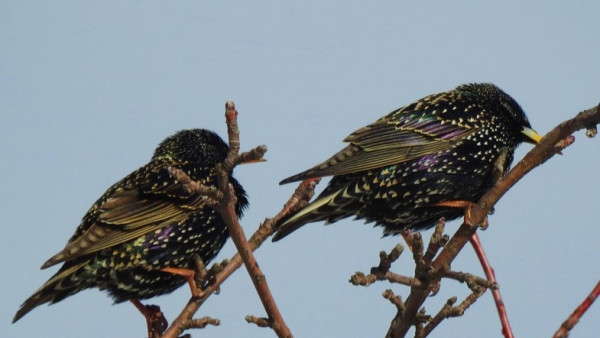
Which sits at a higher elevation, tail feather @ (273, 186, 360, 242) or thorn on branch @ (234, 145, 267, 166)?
tail feather @ (273, 186, 360, 242)

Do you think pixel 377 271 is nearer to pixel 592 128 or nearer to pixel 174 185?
pixel 592 128

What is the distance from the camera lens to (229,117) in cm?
278

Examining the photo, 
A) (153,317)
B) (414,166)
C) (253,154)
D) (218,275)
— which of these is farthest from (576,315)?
(153,317)

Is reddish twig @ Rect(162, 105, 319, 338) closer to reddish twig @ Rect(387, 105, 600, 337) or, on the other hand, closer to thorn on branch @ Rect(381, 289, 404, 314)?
thorn on branch @ Rect(381, 289, 404, 314)

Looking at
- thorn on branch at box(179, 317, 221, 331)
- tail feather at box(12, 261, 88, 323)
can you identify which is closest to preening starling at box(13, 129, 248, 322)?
tail feather at box(12, 261, 88, 323)

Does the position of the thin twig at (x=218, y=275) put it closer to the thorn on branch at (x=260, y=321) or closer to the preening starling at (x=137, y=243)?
the thorn on branch at (x=260, y=321)

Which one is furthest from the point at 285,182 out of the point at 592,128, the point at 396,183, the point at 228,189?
the point at 592,128

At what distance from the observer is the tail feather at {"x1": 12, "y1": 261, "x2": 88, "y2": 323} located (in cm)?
434

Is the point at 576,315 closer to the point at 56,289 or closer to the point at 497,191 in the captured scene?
the point at 497,191

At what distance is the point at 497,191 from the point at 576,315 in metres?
0.82

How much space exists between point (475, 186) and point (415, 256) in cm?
115

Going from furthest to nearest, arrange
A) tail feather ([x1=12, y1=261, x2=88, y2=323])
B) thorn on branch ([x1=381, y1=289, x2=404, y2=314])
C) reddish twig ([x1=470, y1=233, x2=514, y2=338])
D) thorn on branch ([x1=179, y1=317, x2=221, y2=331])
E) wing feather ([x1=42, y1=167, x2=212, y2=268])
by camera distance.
Result: 1. wing feather ([x1=42, y1=167, x2=212, y2=268])
2. tail feather ([x1=12, y1=261, x2=88, y2=323])
3. thorn on branch ([x1=179, y1=317, x2=221, y2=331])
4. thorn on branch ([x1=381, y1=289, x2=404, y2=314])
5. reddish twig ([x1=470, y1=233, x2=514, y2=338])

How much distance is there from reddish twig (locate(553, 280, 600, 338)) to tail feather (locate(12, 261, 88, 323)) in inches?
101

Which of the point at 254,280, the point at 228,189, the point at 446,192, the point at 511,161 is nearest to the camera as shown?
the point at 228,189
